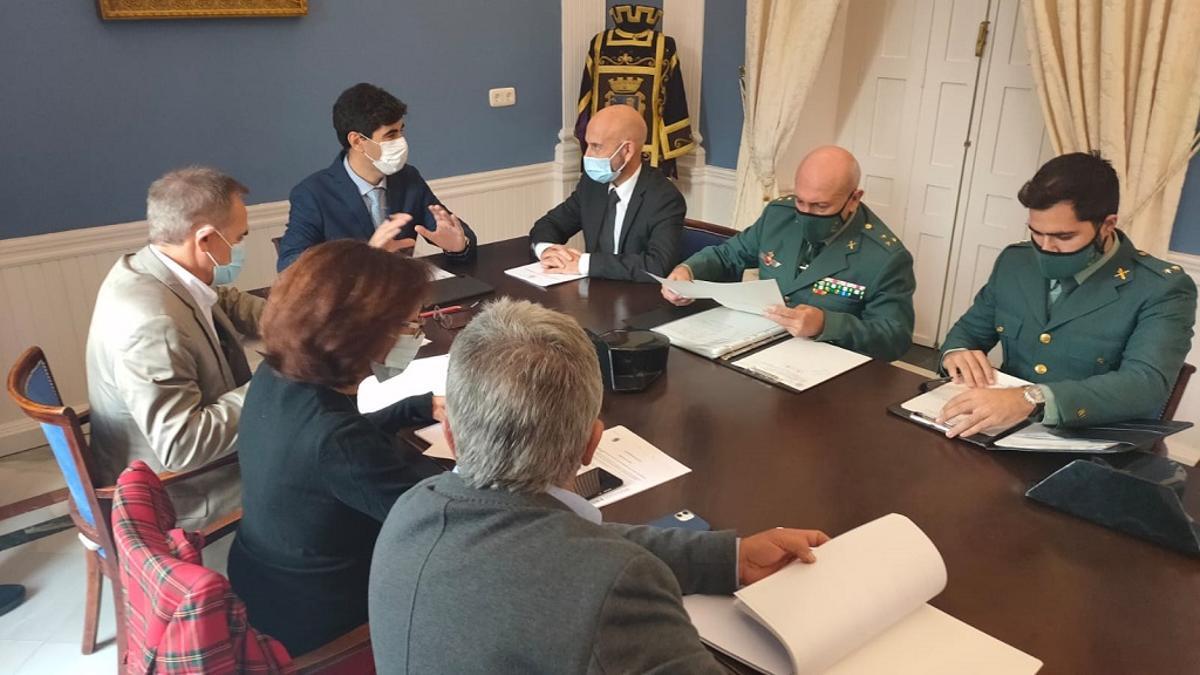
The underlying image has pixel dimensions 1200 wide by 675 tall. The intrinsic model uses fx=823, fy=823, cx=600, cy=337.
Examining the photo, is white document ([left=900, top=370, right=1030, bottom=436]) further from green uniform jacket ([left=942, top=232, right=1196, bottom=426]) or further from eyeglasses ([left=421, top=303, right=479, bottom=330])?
eyeglasses ([left=421, top=303, right=479, bottom=330])

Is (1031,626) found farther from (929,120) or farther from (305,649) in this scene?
(929,120)

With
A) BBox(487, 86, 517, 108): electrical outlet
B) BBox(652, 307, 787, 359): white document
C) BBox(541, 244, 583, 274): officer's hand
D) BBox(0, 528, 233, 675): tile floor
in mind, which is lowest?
BBox(0, 528, 233, 675): tile floor

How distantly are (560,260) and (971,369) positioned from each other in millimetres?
1254

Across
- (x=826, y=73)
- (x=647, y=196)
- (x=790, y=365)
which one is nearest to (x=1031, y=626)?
(x=790, y=365)

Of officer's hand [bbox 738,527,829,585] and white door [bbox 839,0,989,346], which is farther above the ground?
white door [bbox 839,0,989,346]

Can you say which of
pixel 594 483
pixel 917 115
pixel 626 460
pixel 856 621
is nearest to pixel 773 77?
pixel 917 115

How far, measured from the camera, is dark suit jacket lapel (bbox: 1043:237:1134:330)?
1.75 m

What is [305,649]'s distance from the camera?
4.56 ft

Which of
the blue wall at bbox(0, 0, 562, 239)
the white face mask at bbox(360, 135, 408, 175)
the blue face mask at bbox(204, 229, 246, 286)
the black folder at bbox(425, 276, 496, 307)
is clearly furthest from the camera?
the blue wall at bbox(0, 0, 562, 239)

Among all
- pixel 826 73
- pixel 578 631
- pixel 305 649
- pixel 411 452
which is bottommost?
pixel 305 649

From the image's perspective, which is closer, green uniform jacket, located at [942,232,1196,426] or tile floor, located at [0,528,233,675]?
green uniform jacket, located at [942,232,1196,426]

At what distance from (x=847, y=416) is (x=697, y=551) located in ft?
2.10

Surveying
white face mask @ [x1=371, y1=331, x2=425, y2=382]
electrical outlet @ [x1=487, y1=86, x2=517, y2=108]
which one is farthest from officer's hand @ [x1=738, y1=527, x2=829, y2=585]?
electrical outlet @ [x1=487, y1=86, x2=517, y2=108]

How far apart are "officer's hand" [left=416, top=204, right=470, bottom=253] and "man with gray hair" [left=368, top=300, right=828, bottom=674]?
5.30 ft
